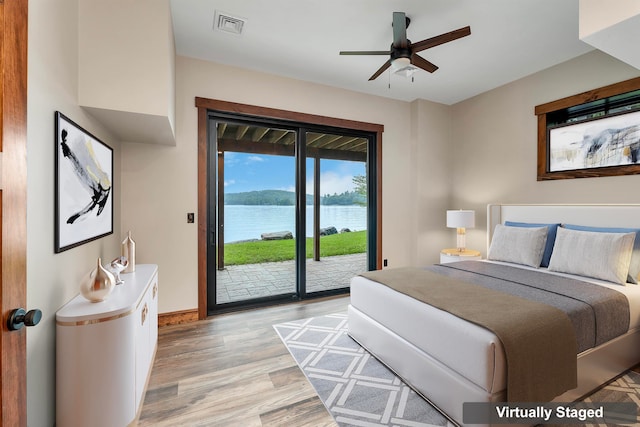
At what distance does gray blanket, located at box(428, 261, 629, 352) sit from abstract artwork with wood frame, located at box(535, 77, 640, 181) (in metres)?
1.40

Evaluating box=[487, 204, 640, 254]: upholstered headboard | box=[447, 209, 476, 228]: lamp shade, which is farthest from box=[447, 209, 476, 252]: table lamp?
box=[487, 204, 640, 254]: upholstered headboard

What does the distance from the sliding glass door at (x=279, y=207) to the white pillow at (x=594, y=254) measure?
221 centimetres

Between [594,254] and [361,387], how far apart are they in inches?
89.2

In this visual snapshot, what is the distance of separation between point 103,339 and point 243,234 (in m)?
2.21

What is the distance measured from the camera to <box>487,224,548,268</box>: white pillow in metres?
2.84

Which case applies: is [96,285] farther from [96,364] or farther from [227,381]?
[227,381]

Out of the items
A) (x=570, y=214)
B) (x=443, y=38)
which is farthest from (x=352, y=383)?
(x=570, y=214)

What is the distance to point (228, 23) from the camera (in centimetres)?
251

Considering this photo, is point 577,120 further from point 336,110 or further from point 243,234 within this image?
point 243,234

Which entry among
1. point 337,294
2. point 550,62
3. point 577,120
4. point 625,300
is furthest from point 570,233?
point 337,294

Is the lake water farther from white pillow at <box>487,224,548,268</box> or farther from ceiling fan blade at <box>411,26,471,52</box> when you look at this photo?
ceiling fan blade at <box>411,26,471,52</box>

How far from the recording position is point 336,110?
384 cm

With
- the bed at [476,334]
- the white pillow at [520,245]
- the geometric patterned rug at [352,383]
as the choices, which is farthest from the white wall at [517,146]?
the geometric patterned rug at [352,383]

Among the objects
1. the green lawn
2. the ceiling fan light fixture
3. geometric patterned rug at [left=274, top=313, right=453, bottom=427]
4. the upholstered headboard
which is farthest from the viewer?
the green lawn
